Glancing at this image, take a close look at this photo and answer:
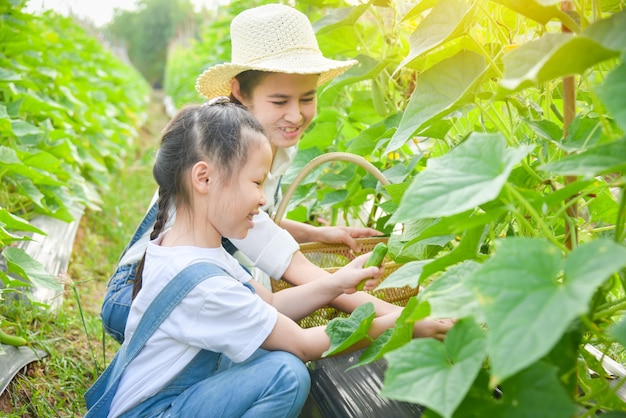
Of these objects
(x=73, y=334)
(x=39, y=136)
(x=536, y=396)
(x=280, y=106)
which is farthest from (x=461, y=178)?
(x=39, y=136)

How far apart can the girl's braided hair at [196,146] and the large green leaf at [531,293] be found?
0.87 metres

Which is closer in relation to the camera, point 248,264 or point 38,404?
point 38,404

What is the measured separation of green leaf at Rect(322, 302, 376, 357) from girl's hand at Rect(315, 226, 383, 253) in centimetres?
75

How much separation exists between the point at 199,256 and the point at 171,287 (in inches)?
4.0

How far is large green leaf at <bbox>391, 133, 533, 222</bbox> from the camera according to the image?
0.86 metres

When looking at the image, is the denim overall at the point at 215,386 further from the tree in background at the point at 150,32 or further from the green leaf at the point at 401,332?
the tree in background at the point at 150,32

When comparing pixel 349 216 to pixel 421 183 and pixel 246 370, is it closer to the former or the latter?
pixel 246 370

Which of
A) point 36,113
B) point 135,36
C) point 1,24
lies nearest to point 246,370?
point 36,113

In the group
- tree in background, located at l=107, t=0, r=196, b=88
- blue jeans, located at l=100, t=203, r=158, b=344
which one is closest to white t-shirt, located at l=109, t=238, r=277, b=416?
blue jeans, located at l=100, t=203, r=158, b=344

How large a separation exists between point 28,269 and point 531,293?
1.58 meters

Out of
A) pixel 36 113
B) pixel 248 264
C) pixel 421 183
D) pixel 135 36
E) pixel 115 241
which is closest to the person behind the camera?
pixel 421 183

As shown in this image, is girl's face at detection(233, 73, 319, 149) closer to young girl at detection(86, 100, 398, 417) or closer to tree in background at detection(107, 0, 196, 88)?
young girl at detection(86, 100, 398, 417)

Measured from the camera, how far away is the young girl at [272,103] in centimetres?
198

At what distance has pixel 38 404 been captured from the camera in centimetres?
190
